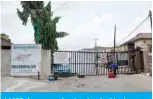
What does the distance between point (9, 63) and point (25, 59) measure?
1076mm

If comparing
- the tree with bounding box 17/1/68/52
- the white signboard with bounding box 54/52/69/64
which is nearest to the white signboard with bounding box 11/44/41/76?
the white signboard with bounding box 54/52/69/64

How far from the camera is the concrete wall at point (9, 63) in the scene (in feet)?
62.4

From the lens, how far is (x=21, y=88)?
47.2 feet

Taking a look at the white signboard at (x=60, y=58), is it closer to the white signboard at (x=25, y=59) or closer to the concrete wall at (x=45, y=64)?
the concrete wall at (x=45, y=64)

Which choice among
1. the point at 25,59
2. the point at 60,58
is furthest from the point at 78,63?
the point at 25,59

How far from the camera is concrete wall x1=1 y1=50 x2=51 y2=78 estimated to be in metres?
19.0

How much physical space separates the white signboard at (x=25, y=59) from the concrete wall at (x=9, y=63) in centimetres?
28

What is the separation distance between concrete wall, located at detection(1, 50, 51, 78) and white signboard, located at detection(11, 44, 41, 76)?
275 millimetres

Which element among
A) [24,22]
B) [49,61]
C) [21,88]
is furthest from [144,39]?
[21,88]

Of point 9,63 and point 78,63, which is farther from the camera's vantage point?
point 78,63

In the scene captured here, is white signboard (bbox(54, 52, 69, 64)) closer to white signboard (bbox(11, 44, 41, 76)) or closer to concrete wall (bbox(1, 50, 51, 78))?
concrete wall (bbox(1, 50, 51, 78))

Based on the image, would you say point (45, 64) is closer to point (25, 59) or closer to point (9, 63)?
point (25, 59)

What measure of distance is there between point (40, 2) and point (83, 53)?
5769mm

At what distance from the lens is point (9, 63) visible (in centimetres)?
1909
